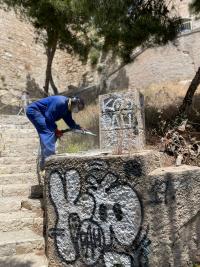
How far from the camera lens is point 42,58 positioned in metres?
23.0

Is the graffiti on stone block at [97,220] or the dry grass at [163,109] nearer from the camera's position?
the graffiti on stone block at [97,220]

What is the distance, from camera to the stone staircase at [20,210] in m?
4.77

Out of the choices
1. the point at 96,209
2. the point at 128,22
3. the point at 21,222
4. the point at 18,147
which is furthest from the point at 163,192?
the point at 18,147

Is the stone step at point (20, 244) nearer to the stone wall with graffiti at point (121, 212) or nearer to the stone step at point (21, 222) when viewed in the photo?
the stone step at point (21, 222)

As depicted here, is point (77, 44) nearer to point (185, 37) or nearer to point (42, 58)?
point (185, 37)

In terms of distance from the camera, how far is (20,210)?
571 cm

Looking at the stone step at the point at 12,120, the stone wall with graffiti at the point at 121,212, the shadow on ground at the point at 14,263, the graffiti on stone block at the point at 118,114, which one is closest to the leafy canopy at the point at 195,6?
the graffiti on stone block at the point at 118,114

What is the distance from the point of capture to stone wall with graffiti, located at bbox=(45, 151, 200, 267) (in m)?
4.09

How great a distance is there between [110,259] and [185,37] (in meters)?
13.4

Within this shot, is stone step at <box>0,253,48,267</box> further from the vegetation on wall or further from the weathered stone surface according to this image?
the vegetation on wall

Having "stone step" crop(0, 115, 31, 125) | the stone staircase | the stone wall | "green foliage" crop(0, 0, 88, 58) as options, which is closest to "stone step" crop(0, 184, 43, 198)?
the stone staircase

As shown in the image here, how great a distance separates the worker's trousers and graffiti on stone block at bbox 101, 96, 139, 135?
1.28 m

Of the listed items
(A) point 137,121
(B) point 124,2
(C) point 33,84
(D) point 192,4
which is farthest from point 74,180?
(C) point 33,84

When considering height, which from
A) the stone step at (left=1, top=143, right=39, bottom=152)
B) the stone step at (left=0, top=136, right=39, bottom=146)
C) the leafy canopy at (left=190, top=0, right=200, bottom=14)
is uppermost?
the leafy canopy at (left=190, top=0, right=200, bottom=14)
